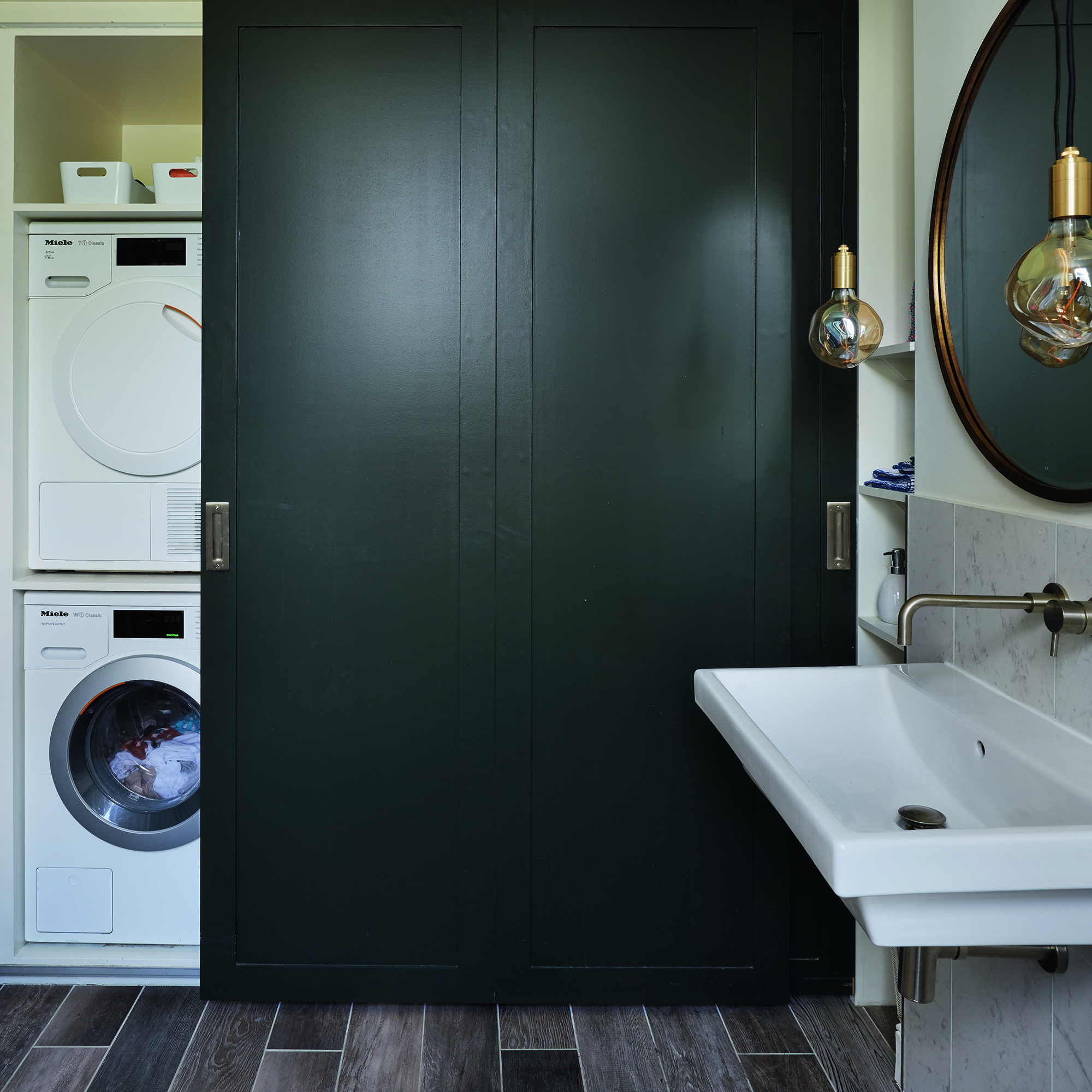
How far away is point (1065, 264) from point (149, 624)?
6.94 feet

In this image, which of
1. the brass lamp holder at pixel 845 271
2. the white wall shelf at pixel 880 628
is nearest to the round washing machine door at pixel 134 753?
the white wall shelf at pixel 880 628

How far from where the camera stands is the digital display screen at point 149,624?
2.36m

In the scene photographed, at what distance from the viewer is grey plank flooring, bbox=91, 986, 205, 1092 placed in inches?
78.3

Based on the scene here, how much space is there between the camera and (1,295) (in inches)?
91.4

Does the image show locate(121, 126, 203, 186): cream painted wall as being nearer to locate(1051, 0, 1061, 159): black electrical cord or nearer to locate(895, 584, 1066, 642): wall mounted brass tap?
locate(1051, 0, 1061, 159): black electrical cord

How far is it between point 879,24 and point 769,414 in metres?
0.94

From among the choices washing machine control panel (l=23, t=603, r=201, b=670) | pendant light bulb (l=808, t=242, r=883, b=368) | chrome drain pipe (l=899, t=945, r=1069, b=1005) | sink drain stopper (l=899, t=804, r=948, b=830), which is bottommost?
chrome drain pipe (l=899, t=945, r=1069, b=1005)

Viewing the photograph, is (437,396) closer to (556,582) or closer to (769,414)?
(556,582)

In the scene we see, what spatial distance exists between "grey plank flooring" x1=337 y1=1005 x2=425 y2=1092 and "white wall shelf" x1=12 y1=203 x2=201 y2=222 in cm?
195

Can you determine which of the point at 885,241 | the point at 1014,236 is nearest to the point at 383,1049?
the point at 1014,236

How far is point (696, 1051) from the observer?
2086mm

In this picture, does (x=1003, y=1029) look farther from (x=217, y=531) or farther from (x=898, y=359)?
(x=217, y=531)

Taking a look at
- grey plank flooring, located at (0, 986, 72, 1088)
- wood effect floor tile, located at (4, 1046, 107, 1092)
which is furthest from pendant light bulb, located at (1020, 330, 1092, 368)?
grey plank flooring, located at (0, 986, 72, 1088)

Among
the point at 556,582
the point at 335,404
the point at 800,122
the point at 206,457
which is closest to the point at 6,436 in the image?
the point at 206,457
